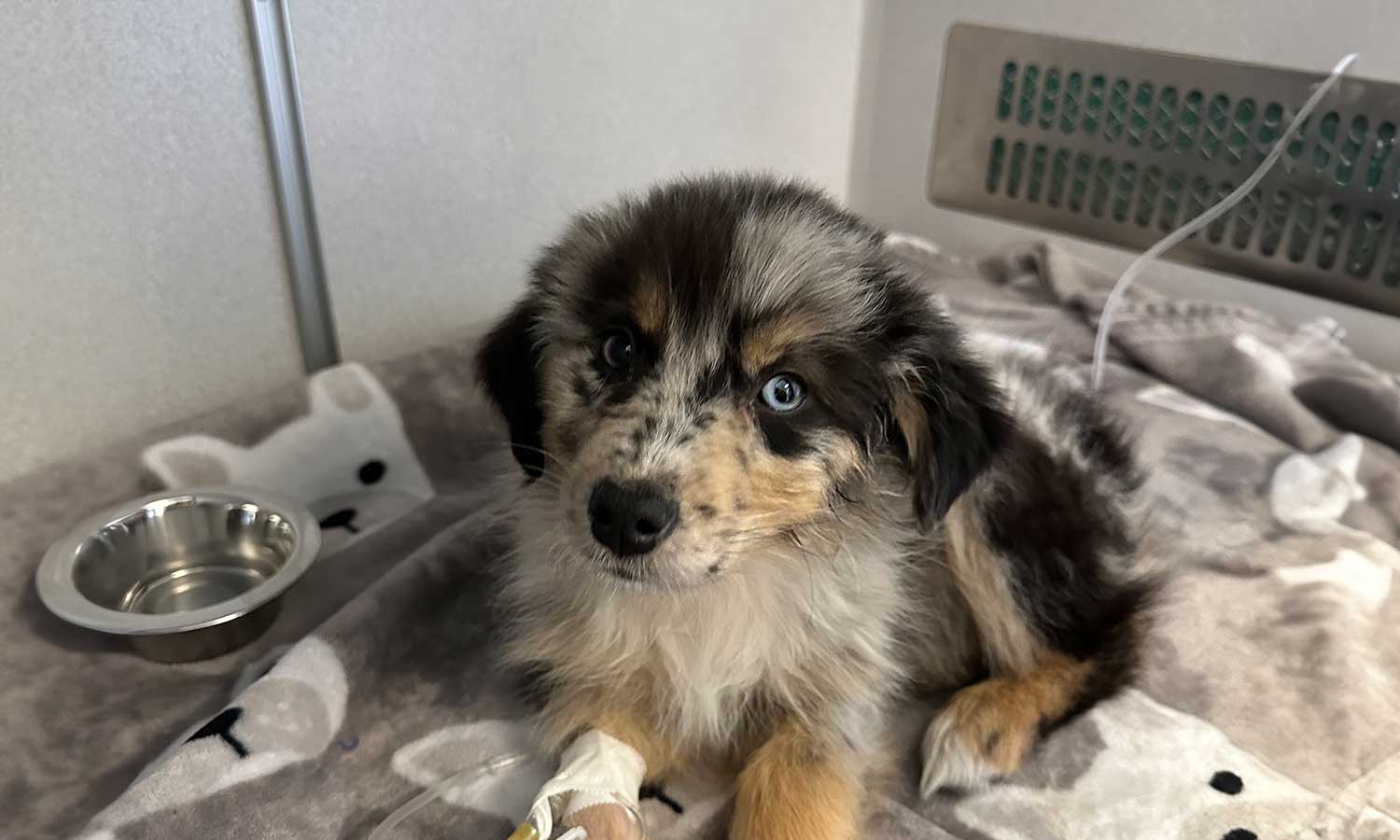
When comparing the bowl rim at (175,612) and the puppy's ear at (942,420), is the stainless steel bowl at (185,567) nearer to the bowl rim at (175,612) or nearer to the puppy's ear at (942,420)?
the bowl rim at (175,612)

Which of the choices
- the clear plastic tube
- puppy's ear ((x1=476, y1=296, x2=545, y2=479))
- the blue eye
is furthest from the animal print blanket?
the blue eye

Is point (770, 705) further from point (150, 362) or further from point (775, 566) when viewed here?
point (150, 362)

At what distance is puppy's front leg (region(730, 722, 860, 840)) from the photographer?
55.4 inches

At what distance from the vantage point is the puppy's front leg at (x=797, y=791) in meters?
1.41

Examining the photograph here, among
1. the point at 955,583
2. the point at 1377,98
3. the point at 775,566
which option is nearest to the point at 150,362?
the point at 775,566

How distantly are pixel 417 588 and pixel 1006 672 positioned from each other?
3.14 feet

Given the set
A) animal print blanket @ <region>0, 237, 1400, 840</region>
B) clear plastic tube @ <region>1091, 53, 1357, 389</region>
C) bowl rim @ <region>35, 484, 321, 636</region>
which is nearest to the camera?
animal print blanket @ <region>0, 237, 1400, 840</region>

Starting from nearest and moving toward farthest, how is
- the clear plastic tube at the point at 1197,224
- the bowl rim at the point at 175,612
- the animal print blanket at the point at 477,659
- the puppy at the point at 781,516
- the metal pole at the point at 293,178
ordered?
the puppy at the point at 781,516 → the animal print blanket at the point at 477,659 → the bowl rim at the point at 175,612 → the metal pole at the point at 293,178 → the clear plastic tube at the point at 1197,224

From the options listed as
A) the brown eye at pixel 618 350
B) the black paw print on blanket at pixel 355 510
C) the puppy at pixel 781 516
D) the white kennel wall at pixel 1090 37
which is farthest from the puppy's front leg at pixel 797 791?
the white kennel wall at pixel 1090 37

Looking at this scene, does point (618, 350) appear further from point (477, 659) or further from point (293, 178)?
point (293, 178)

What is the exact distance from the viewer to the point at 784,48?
2883 millimetres

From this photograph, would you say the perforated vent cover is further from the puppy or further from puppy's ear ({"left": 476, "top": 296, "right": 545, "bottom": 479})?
puppy's ear ({"left": 476, "top": 296, "right": 545, "bottom": 479})

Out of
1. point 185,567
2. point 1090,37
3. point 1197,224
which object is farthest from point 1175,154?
point 185,567

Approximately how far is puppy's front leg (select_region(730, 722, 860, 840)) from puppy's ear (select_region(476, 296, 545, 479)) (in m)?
0.51
